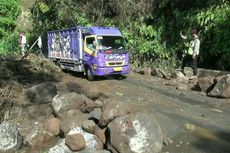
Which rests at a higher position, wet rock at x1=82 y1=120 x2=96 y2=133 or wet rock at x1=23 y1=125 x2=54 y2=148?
wet rock at x1=82 y1=120 x2=96 y2=133

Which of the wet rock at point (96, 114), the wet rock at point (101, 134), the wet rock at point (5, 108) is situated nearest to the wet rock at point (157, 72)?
the wet rock at point (5, 108)

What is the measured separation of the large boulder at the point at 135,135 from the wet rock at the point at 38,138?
174cm

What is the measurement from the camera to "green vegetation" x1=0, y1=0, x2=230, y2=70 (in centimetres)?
1880

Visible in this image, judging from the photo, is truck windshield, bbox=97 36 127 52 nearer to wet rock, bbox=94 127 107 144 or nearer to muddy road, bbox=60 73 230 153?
muddy road, bbox=60 73 230 153

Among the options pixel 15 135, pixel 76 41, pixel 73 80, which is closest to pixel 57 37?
pixel 76 41

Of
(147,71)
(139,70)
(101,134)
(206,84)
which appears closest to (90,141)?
(101,134)

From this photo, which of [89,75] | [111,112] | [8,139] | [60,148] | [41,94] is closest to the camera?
[60,148]

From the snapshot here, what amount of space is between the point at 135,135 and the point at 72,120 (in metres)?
1.81

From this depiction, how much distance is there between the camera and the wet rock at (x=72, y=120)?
30.9 ft

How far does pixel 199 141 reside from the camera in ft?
31.6

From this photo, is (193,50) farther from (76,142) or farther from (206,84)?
(76,142)

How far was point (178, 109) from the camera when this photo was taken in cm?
1261

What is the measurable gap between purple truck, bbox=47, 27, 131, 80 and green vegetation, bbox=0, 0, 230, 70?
3.55 meters

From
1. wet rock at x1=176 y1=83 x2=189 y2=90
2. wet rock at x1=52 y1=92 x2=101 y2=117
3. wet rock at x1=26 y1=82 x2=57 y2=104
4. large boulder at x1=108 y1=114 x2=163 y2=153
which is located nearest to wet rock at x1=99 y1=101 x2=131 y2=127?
large boulder at x1=108 y1=114 x2=163 y2=153
